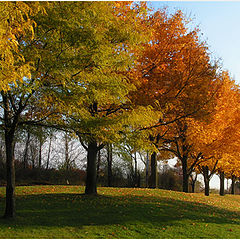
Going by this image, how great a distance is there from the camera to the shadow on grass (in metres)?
7.22

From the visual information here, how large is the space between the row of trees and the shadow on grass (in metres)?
1.04

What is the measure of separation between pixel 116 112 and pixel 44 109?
3.62m

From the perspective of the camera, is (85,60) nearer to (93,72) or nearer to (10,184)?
(93,72)

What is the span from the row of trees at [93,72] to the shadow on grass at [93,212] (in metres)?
1.04

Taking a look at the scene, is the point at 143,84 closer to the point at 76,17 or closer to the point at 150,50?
the point at 150,50

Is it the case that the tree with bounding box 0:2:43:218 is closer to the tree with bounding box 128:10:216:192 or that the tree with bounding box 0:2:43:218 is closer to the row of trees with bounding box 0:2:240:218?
the row of trees with bounding box 0:2:240:218

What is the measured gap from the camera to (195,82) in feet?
34.1

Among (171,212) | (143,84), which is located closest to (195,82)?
(143,84)

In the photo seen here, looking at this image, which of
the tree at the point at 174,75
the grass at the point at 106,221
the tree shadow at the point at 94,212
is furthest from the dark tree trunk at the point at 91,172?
the tree at the point at 174,75

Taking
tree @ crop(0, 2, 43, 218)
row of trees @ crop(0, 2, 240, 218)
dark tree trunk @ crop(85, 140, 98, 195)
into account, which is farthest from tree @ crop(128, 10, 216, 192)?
tree @ crop(0, 2, 43, 218)

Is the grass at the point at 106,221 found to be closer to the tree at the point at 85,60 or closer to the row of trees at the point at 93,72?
the row of trees at the point at 93,72

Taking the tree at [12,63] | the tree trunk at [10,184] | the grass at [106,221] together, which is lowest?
the grass at [106,221]

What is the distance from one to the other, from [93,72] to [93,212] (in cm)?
446

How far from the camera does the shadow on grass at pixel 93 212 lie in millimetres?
7216
